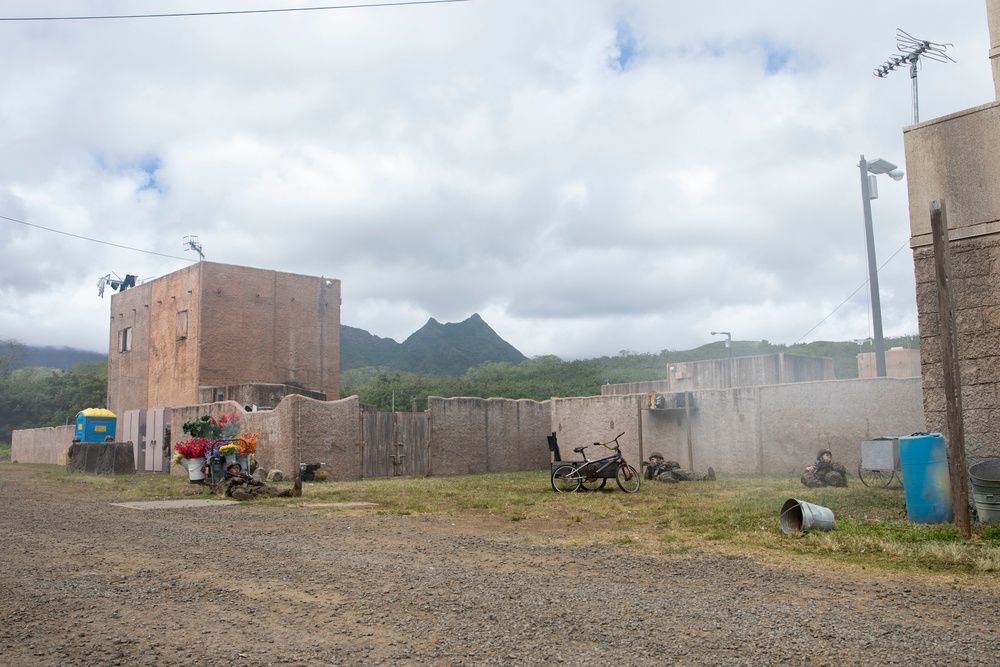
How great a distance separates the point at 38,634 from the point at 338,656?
187 cm

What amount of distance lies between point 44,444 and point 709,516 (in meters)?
42.5

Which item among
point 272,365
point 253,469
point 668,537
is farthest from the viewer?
point 272,365

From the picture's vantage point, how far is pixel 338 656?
14.2 feet

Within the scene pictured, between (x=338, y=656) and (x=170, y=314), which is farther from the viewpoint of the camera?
(x=170, y=314)

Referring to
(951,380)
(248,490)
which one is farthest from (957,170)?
(248,490)

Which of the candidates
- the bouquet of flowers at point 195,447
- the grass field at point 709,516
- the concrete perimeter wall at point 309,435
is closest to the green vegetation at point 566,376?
the concrete perimeter wall at point 309,435

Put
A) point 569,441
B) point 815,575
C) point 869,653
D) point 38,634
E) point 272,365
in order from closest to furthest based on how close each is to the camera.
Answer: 1. point 869,653
2. point 38,634
3. point 815,575
4. point 569,441
5. point 272,365

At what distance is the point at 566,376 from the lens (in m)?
65.0

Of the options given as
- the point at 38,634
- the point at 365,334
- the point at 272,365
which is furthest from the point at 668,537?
the point at 365,334

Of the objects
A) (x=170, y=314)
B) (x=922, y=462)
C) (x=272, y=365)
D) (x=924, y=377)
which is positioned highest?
(x=170, y=314)

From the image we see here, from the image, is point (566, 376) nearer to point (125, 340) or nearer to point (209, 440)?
point (125, 340)

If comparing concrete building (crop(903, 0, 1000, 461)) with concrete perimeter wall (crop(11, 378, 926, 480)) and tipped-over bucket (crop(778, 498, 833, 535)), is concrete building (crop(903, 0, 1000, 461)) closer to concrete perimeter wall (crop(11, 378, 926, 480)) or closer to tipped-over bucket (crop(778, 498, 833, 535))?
tipped-over bucket (crop(778, 498, 833, 535))

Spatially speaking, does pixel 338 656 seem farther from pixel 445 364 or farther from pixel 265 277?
pixel 445 364

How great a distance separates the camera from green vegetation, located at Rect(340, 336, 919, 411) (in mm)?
55125
